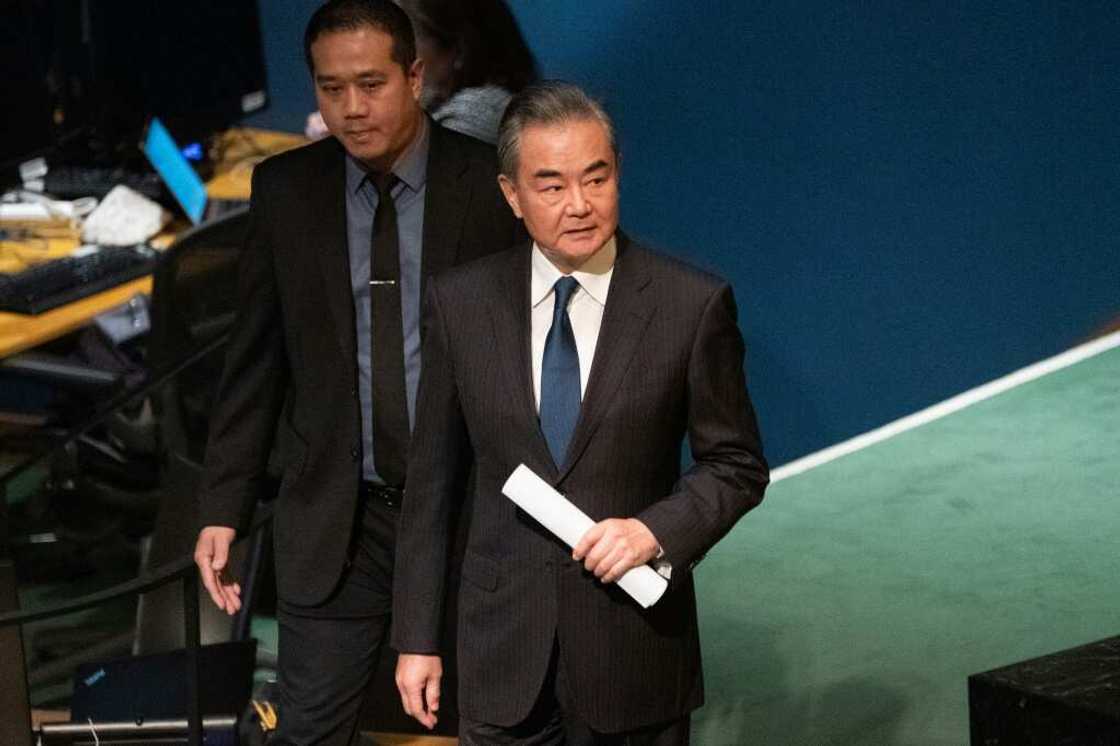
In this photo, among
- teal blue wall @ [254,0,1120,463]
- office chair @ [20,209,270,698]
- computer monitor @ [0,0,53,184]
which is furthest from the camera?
computer monitor @ [0,0,53,184]

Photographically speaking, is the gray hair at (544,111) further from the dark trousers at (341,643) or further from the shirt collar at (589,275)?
the dark trousers at (341,643)

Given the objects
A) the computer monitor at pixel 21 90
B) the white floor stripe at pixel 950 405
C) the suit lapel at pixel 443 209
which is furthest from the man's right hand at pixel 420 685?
the computer monitor at pixel 21 90

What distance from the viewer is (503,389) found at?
278 cm

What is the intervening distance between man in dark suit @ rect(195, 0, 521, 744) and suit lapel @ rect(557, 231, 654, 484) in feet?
1.50

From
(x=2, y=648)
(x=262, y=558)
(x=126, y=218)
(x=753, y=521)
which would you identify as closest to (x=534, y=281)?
(x=2, y=648)

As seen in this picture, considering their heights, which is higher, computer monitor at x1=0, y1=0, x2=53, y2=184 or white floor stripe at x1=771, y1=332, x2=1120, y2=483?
computer monitor at x1=0, y1=0, x2=53, y2=184

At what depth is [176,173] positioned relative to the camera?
588 centimetres

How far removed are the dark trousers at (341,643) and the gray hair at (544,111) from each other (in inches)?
28.3

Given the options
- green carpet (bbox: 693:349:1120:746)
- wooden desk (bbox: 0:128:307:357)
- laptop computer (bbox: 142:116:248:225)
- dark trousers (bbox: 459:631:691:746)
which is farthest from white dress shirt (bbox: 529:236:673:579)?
laptop computer (bbox: 142:116:248:225)

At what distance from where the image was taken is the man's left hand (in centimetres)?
265

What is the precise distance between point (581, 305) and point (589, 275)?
0.04 metres

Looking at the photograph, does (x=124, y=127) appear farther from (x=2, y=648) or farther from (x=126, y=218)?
(x=2, y=648)

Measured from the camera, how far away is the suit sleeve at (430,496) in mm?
2869

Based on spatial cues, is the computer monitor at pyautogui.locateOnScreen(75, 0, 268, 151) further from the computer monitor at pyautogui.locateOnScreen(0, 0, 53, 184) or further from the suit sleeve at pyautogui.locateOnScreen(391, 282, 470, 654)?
the suit sleeve at pyautogui.locateOnScreen(391, 282, 470, 654)
